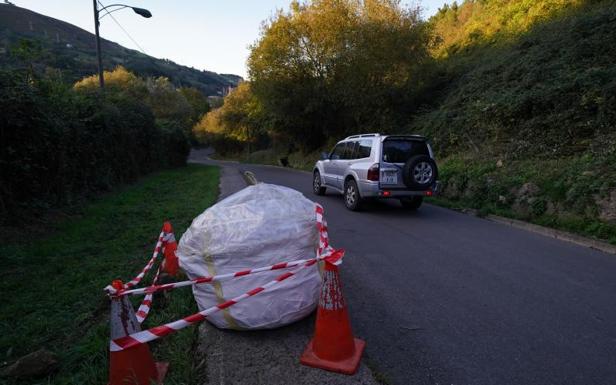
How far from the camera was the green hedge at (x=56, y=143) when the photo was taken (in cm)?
670

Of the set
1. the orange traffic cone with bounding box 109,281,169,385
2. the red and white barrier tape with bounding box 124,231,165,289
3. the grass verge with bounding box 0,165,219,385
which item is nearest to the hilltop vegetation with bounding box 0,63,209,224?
the grass verge with bounding box 0,165,219,385

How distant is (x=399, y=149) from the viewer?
27.5 ft

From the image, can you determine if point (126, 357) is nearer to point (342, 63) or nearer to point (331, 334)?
point (331, 334)

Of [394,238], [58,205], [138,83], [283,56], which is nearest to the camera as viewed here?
[394,238]

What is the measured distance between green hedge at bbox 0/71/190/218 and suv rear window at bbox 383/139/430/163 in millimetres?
7095

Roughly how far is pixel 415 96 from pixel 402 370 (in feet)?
66.7

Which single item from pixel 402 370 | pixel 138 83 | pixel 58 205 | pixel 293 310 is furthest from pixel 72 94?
pixel 138 83

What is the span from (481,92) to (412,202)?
7.72 metres

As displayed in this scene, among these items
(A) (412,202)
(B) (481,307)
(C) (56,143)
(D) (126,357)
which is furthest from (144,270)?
(A) (412,202)

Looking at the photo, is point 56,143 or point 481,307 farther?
point 56,143

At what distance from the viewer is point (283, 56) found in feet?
79.6

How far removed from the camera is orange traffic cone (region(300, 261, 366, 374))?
2.71 metres

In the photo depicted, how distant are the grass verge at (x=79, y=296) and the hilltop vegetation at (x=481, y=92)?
692 centimetres

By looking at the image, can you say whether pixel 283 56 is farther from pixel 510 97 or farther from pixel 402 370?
pixel 402 370
